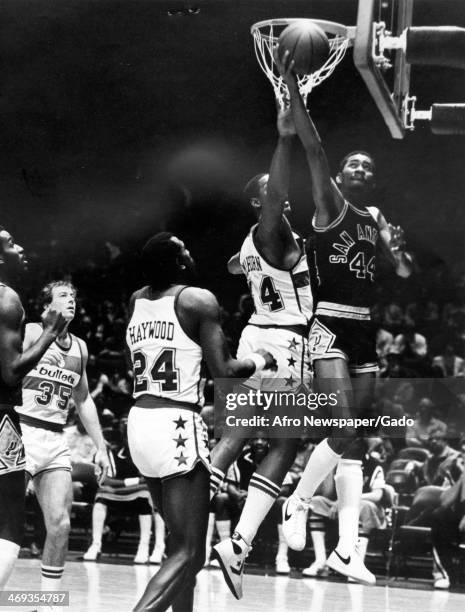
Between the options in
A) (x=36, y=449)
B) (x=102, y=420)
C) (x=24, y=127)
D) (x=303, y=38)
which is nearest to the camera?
(x=303, y=38)

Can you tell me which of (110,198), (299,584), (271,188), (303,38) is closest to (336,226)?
(271,188)

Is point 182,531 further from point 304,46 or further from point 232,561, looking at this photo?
point 304,46

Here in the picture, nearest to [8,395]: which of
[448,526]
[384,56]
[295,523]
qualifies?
[295,523]

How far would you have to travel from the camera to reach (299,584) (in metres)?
9.65

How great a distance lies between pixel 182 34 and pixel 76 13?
3.03ft

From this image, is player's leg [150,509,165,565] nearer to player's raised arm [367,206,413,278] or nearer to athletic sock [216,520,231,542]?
athletic sock [216,520,231,542]

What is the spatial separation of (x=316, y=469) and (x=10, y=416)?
2.03 m

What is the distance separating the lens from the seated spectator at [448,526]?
9344 mm

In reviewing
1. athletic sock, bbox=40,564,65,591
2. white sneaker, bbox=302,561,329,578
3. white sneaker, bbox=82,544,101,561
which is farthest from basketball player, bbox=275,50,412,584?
white sneaker, bbox=82,544,101,561

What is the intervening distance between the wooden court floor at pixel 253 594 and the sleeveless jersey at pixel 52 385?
1330 millimetres

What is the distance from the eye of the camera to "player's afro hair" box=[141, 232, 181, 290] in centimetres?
549

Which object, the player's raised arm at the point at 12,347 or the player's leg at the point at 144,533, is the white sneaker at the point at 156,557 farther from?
the player's raised arm at the point at 12,347

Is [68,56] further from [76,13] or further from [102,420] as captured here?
[102,420]

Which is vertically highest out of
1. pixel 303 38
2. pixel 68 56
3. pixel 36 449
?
pixel 68 56
